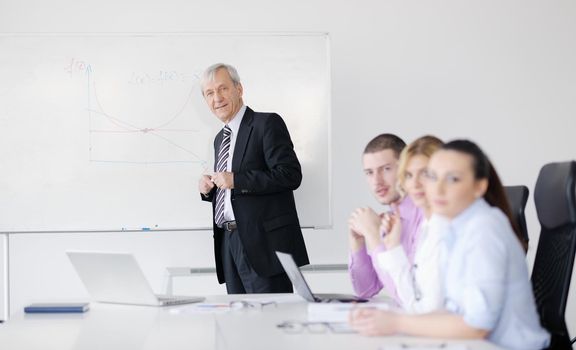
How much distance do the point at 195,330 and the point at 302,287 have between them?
1.68 ft

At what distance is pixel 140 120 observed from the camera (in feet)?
14.3

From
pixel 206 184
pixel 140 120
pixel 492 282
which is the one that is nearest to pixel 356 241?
pixel 492 282

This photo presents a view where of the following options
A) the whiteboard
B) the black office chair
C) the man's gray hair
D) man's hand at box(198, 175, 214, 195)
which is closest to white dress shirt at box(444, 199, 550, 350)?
the black office chair

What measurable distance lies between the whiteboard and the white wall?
0.28 m

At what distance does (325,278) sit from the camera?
474 cm

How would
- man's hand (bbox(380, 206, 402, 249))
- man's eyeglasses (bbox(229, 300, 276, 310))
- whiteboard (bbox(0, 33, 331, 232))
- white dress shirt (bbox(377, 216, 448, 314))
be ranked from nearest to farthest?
white dress shirt (bbox(377, 216, 448, 314)), man's hand (bbox(380, 206, 402, 249)), man's eyeglasses (bbox(229, 300, 276, 310)), whiteboard (bbox(0, 33, 331, 232))

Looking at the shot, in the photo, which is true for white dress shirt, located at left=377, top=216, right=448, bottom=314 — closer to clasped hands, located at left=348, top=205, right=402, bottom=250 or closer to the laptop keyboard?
clasped hands, located at left=348, top=205, right=402, bottom=250

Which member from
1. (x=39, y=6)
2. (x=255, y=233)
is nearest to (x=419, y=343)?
(x=255, y=233)

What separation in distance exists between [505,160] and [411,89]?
72 centimetres

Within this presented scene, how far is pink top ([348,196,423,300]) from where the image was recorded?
2581mm

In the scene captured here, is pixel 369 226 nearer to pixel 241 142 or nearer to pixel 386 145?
pixel 386 145

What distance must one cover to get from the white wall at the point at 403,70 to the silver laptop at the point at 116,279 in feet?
6.33

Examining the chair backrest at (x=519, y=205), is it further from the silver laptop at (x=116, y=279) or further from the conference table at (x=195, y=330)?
the silver laptop at (x=116, y=279)

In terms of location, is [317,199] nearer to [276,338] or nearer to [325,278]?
[325,278]
